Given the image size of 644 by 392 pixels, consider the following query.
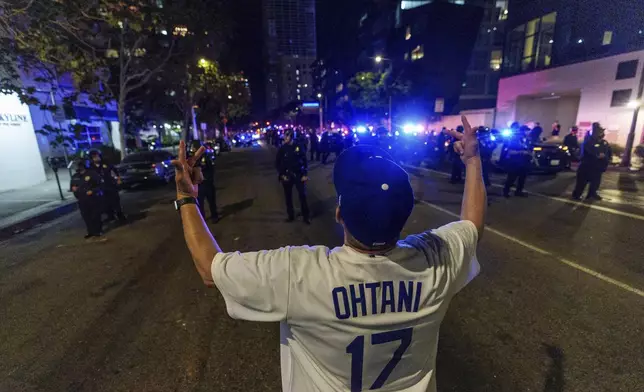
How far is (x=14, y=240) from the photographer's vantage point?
6871 mm

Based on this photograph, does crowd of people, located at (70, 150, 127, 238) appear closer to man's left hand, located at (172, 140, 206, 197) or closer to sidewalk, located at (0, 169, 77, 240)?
sidewalk, located at (0, 169, 77, 240)

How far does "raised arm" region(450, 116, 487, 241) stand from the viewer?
1.49 metres

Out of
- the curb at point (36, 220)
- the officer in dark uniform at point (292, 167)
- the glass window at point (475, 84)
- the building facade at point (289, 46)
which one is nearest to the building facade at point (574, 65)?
the officer in dark uniform at point (292, 167)

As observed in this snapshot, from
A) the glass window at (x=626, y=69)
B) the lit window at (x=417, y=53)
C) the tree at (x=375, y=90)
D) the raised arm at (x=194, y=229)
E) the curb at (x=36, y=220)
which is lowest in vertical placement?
the curb at (x=36, y=220)

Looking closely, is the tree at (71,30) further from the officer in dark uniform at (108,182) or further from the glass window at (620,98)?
the glass window at (620,98)

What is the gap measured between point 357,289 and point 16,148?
53.5 ft

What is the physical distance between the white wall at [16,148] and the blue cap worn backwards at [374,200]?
15771 millimetres

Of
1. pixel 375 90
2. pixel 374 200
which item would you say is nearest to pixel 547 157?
pixel 374 200

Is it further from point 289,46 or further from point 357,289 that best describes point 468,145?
point 289,46

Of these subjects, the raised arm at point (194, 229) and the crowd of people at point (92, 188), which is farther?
the crowd of people at point (92, 188)

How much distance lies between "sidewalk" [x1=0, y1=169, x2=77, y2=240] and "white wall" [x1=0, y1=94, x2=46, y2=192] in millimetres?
601

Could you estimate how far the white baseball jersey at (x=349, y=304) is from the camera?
1053 mm

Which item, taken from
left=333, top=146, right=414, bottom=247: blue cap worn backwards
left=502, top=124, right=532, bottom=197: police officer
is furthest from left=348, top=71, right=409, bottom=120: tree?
left=333, top=146, right=414, bottom=247: blue cap worn backwards

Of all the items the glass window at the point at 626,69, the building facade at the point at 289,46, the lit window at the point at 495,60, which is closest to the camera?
the glass window at the point at 626,69
